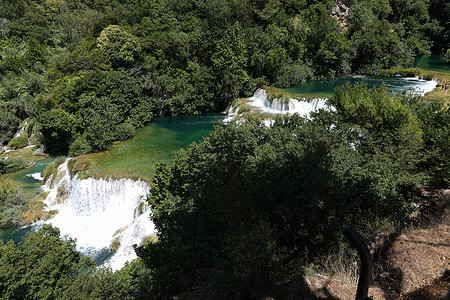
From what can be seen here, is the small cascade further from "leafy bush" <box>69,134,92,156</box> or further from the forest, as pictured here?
"leafy bush" <box>69,134,92,156</box>

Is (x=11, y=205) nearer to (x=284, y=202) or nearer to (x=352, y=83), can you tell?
(x=284, y=202)

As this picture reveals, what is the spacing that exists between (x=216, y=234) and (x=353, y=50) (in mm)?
37682

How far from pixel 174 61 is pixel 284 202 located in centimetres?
2794

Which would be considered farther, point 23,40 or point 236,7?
point 23,40

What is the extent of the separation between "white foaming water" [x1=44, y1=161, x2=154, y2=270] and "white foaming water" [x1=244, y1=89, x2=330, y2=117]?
14329 mm

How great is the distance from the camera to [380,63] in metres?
36.8

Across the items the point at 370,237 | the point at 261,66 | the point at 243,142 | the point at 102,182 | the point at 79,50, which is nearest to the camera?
the point at 370,237

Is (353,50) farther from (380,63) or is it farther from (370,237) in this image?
(370,237)

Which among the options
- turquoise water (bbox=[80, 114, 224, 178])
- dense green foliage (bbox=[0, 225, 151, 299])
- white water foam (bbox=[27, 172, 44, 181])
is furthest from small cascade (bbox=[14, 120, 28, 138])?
dense green foliage (bbox=[0, 225, 151, 299])

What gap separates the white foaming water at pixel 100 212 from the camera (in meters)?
14.4

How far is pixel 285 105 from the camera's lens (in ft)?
81.1

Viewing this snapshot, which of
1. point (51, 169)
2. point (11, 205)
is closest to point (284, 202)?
point (11, 205)

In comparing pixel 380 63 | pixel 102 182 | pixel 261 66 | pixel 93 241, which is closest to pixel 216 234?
pixel 93 241

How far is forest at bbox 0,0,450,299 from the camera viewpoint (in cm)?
614
